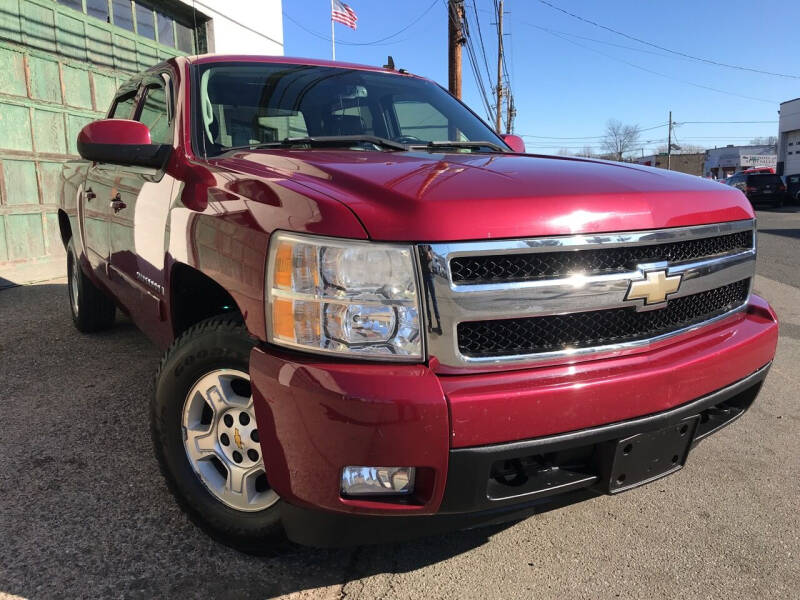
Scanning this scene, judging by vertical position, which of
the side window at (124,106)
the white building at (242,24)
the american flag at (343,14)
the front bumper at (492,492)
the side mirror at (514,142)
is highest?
the american flag at (343,14)

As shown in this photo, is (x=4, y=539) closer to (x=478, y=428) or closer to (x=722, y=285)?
(x=478, y=428)

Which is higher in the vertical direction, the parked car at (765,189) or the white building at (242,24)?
the white building at (242,24)

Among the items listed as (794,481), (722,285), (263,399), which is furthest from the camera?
(794,481)

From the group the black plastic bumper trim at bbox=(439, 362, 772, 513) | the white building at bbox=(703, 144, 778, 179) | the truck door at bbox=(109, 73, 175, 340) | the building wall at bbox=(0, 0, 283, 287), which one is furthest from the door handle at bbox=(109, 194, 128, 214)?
the white building at bbox=(703, 144, 778, 179)

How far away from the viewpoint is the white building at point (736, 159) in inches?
2714

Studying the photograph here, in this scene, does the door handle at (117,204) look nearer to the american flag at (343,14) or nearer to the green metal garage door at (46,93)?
the green metal garage door at (46,93)

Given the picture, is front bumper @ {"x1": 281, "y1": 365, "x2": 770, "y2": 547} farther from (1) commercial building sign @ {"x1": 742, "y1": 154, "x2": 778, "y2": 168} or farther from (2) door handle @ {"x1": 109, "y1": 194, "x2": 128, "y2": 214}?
(1) commercial building sign @ {"x1": 742, "y1": 154, "x2": 778, "y2": 168}

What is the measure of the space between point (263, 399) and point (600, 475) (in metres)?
1.00

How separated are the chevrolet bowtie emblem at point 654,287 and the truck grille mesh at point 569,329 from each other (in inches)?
2.0

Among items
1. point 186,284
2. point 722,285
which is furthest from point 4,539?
point 722,285

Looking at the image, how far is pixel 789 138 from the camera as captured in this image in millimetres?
39531

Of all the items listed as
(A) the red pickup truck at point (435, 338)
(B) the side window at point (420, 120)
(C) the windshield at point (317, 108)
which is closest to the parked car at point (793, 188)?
(C) the windshield at point (317, 108)

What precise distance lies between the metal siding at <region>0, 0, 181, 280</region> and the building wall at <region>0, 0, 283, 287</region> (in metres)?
0.01

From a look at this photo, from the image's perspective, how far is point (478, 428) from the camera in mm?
1560
